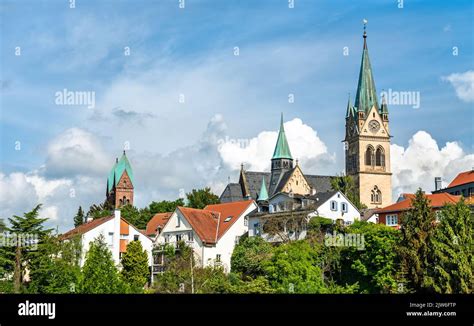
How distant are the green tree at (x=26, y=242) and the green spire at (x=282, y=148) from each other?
2734 inches

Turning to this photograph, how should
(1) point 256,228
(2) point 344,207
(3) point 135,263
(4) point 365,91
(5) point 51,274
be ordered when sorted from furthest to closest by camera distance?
(4) point 365,91
(1) point 256,228
(2) point 344,207
(3) point 135,263
(5) point 51,274

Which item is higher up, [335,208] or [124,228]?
[335,208]

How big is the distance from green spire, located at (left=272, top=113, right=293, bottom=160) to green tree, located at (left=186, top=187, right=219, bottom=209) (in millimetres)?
28684

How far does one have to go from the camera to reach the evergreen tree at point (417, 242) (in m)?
41.5

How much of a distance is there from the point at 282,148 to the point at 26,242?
7238 centimetres

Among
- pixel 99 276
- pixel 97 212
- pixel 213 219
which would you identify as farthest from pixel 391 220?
pixel 97 212

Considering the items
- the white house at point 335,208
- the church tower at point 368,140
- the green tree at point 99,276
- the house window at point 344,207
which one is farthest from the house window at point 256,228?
the church tower at point 368,140

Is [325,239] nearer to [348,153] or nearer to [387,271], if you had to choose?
[387,271]

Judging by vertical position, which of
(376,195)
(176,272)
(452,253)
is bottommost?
(176,272)

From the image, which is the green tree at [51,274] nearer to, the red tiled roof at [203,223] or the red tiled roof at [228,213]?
the red tiled roof at [203,223]

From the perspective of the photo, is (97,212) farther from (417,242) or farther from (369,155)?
(369,155)

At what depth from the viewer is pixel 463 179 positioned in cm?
7856
